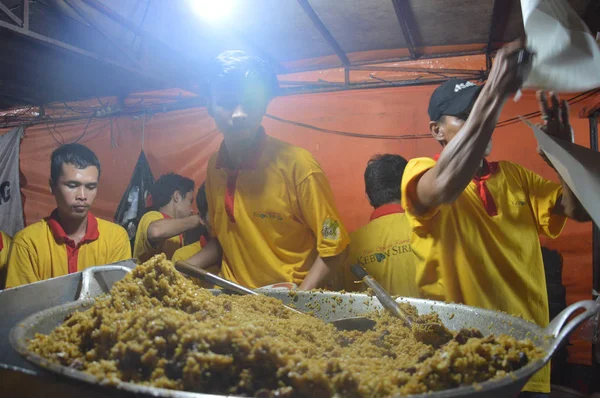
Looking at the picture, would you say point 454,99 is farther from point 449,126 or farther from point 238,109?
point 238,109

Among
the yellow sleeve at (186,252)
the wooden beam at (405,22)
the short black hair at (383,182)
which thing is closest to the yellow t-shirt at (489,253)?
the short black hair at (383,182)

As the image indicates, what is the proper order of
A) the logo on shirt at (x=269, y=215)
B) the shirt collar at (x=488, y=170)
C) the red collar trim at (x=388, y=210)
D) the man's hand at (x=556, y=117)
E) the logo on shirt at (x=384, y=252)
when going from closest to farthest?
the man's hand at (x=556, y=117), the shirt collar at (x=488, y=170), the logo on shirt at (x=269, y=215), the logo on shirt at (x=384, y=252), the red collar trim at (x=388, y=210)

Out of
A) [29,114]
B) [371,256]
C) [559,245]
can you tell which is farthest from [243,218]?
[29,114]

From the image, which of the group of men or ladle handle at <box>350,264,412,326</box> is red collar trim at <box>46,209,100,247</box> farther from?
ladle handle at <box>350,264,412,326</box>

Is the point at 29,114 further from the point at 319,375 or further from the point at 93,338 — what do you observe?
the point at 319,375

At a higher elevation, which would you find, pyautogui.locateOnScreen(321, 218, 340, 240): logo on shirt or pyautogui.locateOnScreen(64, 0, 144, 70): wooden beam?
pyautogui.locateOnScreen(64, 0, 144, 70): wooden beam

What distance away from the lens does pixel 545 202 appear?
68.4 inches

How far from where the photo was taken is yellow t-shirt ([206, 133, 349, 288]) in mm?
2000

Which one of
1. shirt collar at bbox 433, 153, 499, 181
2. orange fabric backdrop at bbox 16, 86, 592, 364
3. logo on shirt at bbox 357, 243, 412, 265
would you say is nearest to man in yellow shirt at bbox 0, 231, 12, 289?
orange fabric backdrop at bbox 16, 86, 592, 364

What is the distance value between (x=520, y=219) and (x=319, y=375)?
1.38 m

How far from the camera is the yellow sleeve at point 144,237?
3447mm

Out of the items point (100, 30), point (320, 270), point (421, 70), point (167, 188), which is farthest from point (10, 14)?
point (421, 70)

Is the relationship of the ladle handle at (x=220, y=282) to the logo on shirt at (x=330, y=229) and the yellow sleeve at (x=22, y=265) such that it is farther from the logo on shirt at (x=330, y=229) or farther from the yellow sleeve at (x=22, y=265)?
the yellow sleeve at (x=22, y=265)

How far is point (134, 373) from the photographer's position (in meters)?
0.69
